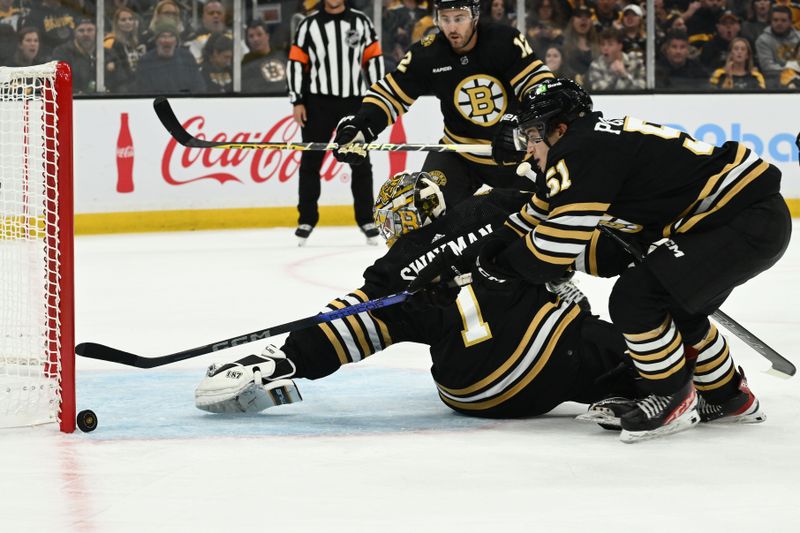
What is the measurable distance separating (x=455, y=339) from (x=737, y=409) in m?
0.68

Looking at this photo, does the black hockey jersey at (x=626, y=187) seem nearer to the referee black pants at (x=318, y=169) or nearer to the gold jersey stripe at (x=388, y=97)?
the gold jersey stripe at (x=388, y=97)

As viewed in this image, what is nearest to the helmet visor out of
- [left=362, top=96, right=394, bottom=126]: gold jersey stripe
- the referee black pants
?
[left=362, top=96, right=394, bottom=126]: gold jersey stripe

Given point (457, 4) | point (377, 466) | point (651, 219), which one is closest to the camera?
point (377, 466)

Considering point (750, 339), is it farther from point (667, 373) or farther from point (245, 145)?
point (245, 145)

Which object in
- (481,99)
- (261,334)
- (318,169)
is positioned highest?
(481,99)

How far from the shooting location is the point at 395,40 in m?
8.39

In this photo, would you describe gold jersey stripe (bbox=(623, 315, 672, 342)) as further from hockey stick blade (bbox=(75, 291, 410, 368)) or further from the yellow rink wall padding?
the yellow rink wall padding

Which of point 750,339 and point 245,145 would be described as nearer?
point 750,339

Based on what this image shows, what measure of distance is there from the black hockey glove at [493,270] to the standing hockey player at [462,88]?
189cm

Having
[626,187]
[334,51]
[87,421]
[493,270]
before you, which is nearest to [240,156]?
[334,51]

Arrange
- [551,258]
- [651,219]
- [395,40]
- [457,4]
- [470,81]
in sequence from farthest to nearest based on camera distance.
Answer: [395,40] → [470,81] → [457,4] → [651,219] → [551,258]

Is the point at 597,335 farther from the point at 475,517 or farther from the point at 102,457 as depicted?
the point at 102,457

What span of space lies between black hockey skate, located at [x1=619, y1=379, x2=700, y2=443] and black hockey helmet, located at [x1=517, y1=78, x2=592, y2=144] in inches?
24.9

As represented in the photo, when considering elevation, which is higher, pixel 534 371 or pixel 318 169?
pixel 318 169
